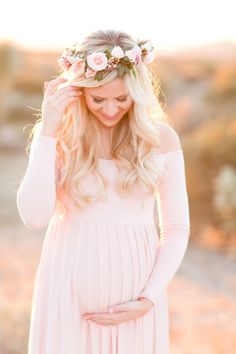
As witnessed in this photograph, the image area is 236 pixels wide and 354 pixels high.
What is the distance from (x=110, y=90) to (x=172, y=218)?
503 mm

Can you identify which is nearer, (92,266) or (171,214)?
(92,266)

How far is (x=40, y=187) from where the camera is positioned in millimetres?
2492

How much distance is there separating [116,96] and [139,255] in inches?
21.5

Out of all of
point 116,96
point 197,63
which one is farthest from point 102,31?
point 197,63

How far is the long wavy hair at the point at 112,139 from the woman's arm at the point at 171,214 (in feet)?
0.19

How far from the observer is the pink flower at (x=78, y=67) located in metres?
2.58

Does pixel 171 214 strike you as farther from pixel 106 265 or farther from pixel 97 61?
pixel 97 61

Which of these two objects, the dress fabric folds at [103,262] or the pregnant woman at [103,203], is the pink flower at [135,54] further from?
the dress fabric folds at [103,262]

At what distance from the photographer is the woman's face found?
255 cm

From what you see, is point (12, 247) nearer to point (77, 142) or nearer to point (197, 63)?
point (77, 142)

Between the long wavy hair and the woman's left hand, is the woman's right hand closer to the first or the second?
the long wavy hair

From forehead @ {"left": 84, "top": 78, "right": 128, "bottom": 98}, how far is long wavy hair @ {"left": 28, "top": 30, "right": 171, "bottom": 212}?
0.02 m

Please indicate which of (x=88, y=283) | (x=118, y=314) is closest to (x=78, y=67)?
(x=88, y=283)

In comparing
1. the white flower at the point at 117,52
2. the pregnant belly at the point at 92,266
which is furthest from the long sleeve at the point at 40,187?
the white flower at the point at 117,52
